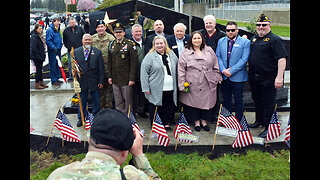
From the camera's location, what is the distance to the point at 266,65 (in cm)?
507

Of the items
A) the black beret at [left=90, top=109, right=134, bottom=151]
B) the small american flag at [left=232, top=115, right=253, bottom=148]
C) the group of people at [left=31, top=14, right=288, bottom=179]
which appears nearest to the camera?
the black beret at [left=90, top=109, right=134, bottom=151]

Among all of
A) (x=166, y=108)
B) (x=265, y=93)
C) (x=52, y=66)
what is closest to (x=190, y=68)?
(x=166, y=108)

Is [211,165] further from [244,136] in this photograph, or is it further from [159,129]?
[159,129]

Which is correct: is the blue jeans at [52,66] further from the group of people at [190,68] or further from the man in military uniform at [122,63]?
the man in military uniform at [122,63]

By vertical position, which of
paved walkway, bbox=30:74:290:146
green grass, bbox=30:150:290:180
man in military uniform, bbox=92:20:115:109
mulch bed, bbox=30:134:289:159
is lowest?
green grass, bbox=30:150:290:180

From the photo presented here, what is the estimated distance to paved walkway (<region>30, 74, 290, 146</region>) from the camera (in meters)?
5.41

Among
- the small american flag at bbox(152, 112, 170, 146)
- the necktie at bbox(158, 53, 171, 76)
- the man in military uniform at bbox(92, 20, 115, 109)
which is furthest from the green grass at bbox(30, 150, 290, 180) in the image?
the man in military uniform at bbox(92, 20, 115, 109)

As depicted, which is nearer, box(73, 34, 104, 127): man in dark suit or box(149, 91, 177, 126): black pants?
box(149, 91, 177, 126): black pants

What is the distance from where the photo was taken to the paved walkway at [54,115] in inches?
213

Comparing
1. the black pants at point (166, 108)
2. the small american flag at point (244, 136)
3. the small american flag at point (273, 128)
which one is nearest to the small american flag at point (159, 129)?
the black pants at point (166, 108)

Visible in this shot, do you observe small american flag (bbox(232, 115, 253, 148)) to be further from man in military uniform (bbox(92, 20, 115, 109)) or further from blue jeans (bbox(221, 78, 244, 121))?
man in military uniform (bbox(92, 20, 115, 109))

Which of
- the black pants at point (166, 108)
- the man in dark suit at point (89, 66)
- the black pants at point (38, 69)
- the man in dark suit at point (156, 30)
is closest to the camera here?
the black pants at point (166, 108)

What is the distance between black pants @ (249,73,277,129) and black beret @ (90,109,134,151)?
13.2ft

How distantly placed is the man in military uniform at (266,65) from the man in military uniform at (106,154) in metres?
3.88
